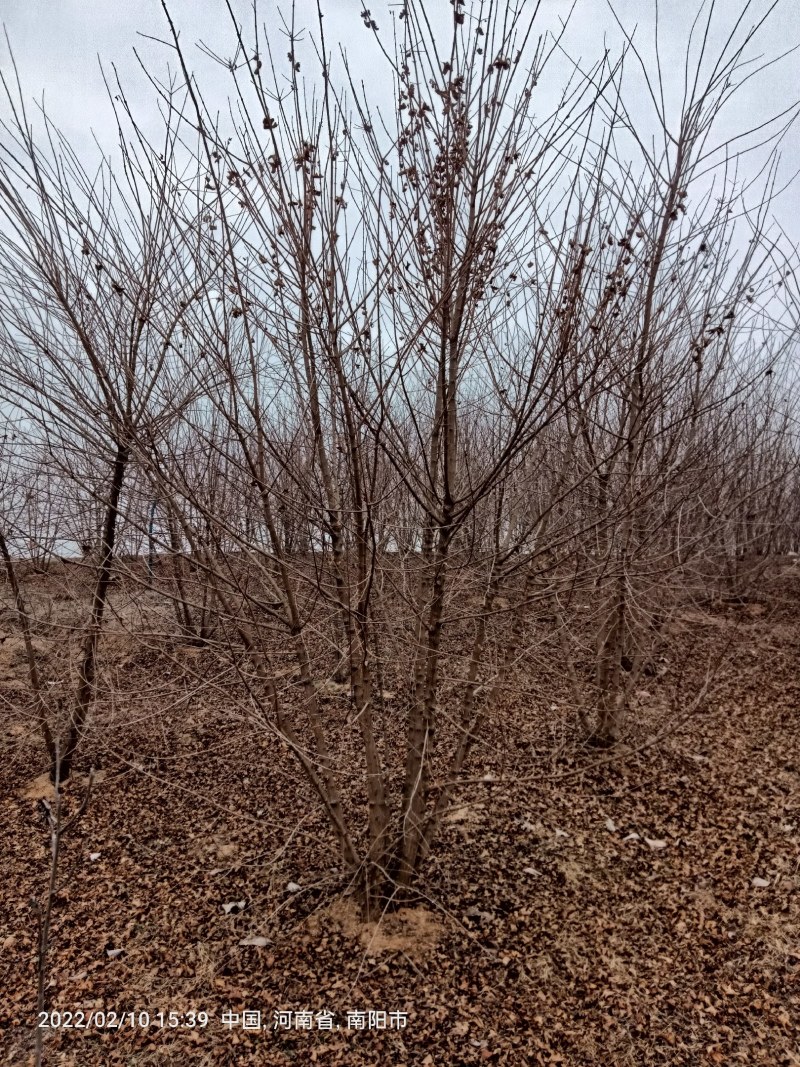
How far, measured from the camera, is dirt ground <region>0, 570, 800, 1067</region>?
2.35 meters

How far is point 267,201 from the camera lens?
2.13 m

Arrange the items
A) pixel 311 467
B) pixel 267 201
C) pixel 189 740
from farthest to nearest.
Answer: pixel 189 740 < pixel 311 467 < pixel 267 201

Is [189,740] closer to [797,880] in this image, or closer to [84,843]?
[84,843]

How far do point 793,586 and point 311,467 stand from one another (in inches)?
356

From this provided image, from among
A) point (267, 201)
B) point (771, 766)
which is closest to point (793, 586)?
point (771, 766)

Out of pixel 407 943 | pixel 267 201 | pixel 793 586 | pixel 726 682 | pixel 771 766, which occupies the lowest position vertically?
pixel 407 943

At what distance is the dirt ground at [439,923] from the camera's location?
235cm

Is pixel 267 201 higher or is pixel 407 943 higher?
pixel 267 201

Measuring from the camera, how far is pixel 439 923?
9.27 feet

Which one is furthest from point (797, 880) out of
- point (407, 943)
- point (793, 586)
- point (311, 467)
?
point (793, 586)

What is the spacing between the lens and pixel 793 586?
9.40 metres

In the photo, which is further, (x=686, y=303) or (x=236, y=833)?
(x=236, y=833)

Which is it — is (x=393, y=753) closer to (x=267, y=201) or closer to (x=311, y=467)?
(x=311, y=467)

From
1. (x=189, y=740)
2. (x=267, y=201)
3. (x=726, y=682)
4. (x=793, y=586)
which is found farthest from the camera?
(x=793, y=586)
